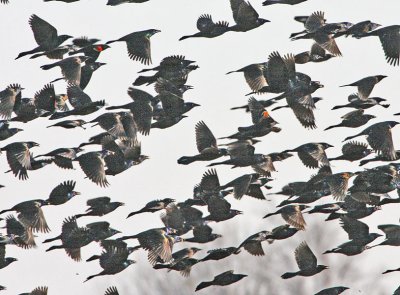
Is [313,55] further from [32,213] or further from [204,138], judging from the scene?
[32,213]

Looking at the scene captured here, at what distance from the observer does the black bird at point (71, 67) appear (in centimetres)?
2688

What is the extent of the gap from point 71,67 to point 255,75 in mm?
3554

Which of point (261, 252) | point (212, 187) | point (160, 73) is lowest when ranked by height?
point (261, 252)

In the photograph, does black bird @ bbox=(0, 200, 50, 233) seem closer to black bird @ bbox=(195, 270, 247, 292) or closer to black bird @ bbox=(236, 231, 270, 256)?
black bird @ bbox=(195, 270, 247, 292)

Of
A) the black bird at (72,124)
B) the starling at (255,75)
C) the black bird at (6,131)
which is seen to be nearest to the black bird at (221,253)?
the starling at (255,75)

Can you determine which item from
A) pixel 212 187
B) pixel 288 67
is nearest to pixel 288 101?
pixel 288 67

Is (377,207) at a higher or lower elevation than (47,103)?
lower

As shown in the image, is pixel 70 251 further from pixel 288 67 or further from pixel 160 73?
pixel 288 67

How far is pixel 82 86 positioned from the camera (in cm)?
2797

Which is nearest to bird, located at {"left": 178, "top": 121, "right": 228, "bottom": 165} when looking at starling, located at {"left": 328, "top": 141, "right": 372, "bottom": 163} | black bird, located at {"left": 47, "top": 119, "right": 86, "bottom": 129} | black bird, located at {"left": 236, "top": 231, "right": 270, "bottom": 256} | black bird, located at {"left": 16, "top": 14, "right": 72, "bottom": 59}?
black bird, located at {"left": 47, "top": 119, "right": 86, "bottom": 129}

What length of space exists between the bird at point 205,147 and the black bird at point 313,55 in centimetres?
230

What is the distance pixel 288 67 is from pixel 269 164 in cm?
229

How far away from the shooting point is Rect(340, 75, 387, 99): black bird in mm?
28173

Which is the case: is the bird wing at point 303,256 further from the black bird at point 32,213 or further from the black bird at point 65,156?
the black bird at point 32,213
